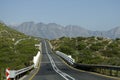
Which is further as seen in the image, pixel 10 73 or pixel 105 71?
pixel 105 71

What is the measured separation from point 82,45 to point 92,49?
1121 centimetres

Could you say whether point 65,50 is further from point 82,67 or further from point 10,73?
point 10,73

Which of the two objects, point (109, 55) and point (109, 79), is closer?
point (109, 79)

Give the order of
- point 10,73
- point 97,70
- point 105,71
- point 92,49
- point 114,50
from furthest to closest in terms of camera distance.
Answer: point 92,49 → point 114,50 → point 97,70 → point 105,71 → point 10,73

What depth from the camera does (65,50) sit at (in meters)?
146

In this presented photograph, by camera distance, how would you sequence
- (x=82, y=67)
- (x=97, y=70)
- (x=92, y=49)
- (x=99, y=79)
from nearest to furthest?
(x=99, y=79) < (x=97, y=70) < (x=82, y=67) < (x=92, y=49)

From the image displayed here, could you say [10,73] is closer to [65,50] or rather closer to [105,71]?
[105,71]

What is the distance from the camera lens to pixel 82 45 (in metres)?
154

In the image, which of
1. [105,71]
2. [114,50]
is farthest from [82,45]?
[105,71]

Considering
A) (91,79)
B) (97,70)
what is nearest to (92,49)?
(97,70)

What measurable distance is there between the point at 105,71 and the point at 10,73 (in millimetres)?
14878

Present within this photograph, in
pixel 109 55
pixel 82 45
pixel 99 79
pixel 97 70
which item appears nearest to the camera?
pixel 99 79

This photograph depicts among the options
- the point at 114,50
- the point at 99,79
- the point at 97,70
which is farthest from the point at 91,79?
the point at 114,50

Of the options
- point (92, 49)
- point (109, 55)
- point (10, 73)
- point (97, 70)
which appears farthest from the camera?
point (92, 49)
